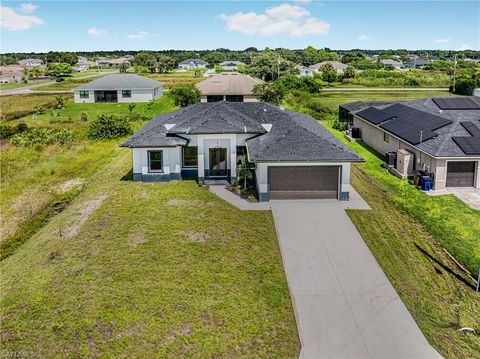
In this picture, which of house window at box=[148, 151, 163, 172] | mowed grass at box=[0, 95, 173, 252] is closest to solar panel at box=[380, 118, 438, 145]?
house window at box=[148, 151, 163, 172]

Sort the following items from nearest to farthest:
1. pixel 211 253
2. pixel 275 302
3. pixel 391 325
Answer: pixel 391 325
pixel 275 302
pixel 211 253

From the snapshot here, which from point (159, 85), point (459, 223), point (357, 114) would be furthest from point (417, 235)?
point (159, 85)

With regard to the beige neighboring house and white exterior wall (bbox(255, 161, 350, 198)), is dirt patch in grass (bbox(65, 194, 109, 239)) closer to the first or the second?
white exterior wall (bbox(255, 161, 350, 198))

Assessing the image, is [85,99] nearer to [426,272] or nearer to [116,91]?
[116,91]

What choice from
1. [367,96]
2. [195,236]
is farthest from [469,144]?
[367,96]

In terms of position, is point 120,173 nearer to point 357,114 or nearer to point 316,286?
point 316,286
